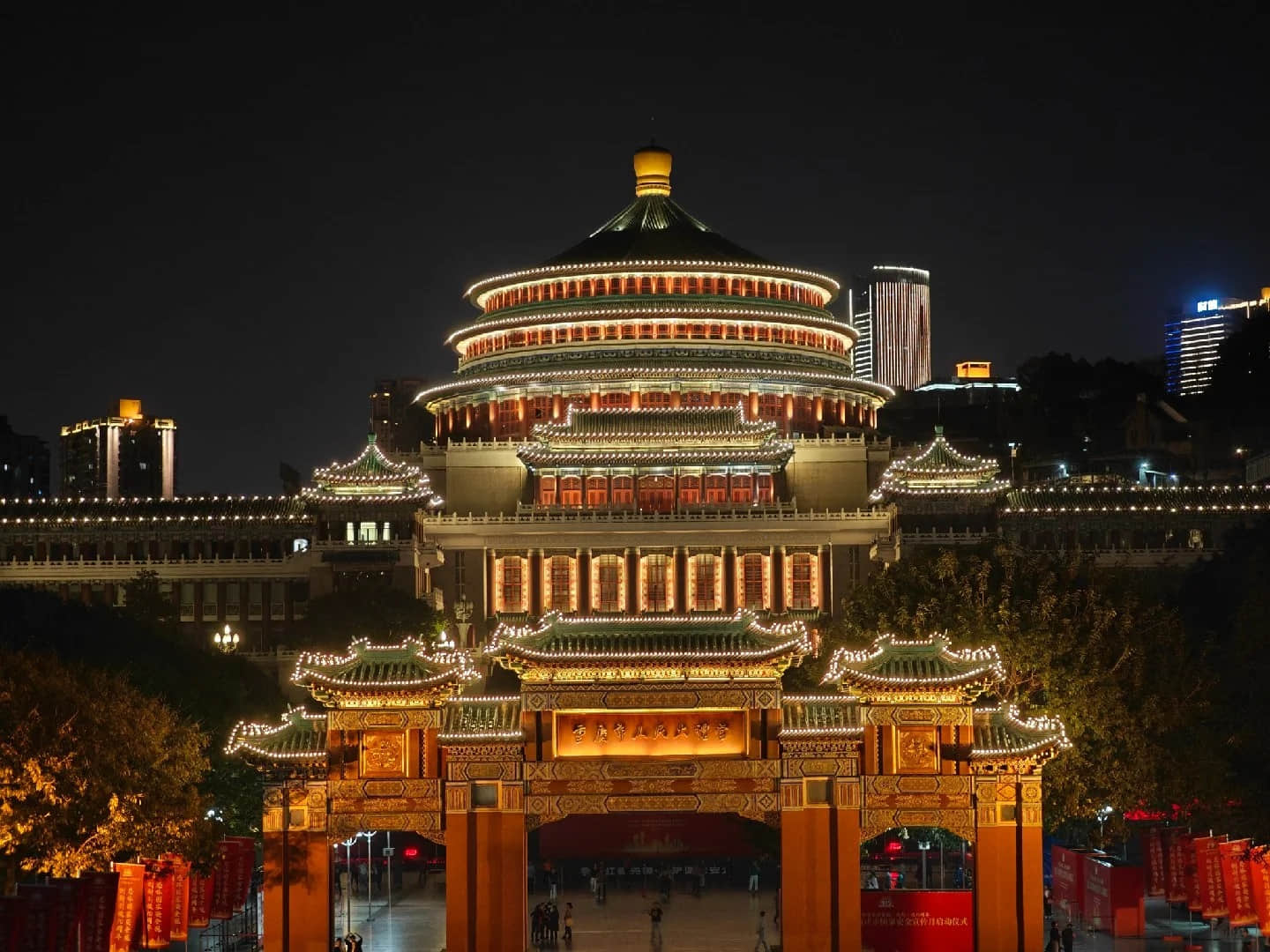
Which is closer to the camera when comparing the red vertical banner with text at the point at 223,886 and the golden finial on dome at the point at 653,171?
the red vertical banner with text at the point at 223,886

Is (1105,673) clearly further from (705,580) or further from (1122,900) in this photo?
(705,580)

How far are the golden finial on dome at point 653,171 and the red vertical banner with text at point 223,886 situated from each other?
68.2 metres

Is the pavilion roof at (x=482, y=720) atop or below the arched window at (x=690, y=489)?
below

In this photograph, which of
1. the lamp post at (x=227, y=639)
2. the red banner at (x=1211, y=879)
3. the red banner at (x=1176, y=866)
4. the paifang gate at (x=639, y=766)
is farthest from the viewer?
the lamp post at (x=227, y=639)

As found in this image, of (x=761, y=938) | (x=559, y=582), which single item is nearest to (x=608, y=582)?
(x=559, y=582)

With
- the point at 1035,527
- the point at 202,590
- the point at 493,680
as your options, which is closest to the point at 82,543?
the point at 202,590

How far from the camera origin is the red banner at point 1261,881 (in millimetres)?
52928

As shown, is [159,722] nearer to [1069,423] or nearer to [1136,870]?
[1136,870]

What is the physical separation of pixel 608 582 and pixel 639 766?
4998cm

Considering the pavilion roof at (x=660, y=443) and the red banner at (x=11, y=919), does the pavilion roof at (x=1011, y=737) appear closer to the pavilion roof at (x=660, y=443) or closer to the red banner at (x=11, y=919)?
the red banner at (x=11, y=919)

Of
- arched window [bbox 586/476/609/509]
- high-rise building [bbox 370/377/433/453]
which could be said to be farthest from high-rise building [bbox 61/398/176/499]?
arched window [bbox 586/476/609/509]

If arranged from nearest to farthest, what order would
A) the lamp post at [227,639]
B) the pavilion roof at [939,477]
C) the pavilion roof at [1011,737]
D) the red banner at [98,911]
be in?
the red banner at [98,911], the pavilion roof at [1011,737], the lamp post at [227,639], the pavilion roof at [939,477]

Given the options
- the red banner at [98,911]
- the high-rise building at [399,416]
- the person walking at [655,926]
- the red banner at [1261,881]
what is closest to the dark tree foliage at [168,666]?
the red banner at [98,911]

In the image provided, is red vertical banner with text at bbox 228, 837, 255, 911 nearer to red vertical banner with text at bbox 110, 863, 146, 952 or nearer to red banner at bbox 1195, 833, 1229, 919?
red vertical banner with text at bbox 110, 863, 146, 952
